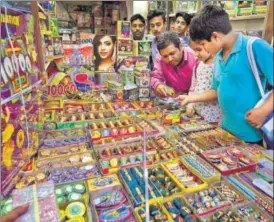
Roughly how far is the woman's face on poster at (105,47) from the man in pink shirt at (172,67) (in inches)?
25.3

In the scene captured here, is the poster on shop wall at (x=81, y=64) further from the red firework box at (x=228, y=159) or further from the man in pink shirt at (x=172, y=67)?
the red firework box at (x=228, y=159)

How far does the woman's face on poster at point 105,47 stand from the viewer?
7.89 feet

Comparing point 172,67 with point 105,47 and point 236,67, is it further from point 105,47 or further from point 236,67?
point 236,67

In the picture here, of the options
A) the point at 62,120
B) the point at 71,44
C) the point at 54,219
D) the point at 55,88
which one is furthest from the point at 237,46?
the point at 71,44

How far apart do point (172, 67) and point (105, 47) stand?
849 millimetres

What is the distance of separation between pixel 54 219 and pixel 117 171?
37cm

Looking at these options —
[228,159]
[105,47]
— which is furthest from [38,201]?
[105,47]

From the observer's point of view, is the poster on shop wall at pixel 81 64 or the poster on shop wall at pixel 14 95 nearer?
the poster on shop wall at pixel 14 95

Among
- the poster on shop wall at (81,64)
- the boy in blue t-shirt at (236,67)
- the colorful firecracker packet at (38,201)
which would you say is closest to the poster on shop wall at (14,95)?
the colorful firecracker packet at (38,201)

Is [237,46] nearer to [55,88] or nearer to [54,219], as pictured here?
[54,219]

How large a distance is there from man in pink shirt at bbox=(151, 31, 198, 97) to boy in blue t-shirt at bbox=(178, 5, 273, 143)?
3.04 feet

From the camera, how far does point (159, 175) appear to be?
1117mm

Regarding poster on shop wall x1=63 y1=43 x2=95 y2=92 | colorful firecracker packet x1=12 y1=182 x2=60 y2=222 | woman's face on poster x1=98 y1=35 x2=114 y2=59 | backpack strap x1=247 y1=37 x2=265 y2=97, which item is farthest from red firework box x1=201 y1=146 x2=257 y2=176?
woman's face on poster x1=98 y1=35 x2=114 y2=59

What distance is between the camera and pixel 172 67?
1822 millimetres
